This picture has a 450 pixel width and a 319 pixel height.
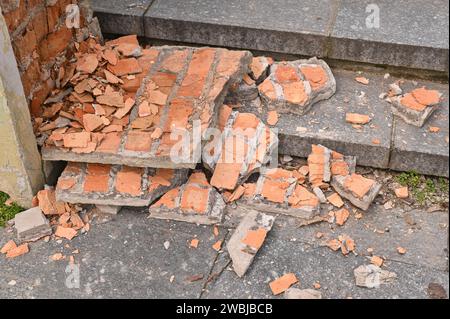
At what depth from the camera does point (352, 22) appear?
4090 millimetres

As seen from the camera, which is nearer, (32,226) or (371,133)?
(32,226)

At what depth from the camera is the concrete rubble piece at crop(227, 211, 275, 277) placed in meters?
3.15

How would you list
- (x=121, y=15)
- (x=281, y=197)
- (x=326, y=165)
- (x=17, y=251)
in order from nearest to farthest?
(x=17, y=251) → (x=281, y=197) → (x=326, y=165) → (x=121, y=15)

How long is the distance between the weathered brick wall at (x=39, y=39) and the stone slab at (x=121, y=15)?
305 millimetres

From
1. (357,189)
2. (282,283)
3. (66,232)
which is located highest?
(357,189)

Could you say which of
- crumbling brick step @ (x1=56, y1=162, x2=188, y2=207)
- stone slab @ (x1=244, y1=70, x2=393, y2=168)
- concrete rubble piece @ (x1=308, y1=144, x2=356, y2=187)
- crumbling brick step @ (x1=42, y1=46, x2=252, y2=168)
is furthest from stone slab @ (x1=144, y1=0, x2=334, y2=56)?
crumbling brick step @ (x1=56, y1=162, x2=188, y2=207)

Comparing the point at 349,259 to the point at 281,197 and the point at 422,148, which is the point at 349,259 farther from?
the point at 422,148

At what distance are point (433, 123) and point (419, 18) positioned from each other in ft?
2.91

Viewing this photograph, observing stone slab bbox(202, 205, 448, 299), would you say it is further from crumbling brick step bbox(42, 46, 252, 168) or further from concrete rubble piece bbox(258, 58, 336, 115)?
concrete rubble piece bbox(258, 58, 336, 115)

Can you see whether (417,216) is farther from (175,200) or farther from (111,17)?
(111,17)

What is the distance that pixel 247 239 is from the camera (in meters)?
3.22

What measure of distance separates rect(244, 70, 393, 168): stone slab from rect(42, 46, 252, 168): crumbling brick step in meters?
0.36

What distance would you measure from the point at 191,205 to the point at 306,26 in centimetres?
155

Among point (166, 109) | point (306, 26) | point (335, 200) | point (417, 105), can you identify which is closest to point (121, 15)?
point (166, 109)
